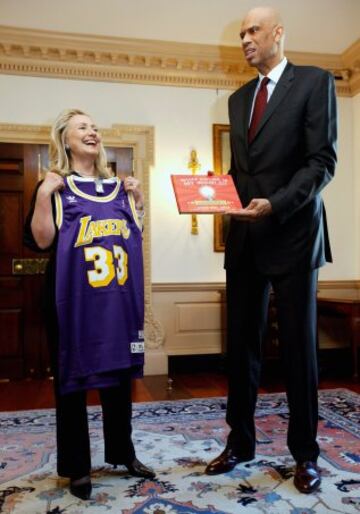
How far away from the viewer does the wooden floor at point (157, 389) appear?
337 cm

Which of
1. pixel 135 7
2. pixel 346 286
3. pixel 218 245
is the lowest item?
pixel 346 286

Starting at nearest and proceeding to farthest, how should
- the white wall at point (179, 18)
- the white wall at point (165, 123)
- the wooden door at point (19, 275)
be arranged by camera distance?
the white wall at point (179, 18), the wooden door at point (19, 275), the white wall at point (165, 123)

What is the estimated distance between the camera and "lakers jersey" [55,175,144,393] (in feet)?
5.53

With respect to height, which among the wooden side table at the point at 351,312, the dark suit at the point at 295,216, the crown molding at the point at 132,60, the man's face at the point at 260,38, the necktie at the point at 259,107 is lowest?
the wooden side table at the point at 351,312

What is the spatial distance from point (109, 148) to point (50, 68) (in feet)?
2.76

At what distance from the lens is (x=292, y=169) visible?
1799 mm

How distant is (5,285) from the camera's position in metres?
4.18

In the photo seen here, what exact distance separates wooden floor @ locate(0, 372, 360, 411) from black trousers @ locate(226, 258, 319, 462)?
153 cm

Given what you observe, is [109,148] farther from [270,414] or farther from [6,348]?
[270,414]

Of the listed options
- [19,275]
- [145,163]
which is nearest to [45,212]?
[19,275]

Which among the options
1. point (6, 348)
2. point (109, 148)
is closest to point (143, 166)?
point (109, 148)

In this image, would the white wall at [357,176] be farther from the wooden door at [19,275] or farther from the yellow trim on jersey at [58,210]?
the yellow trim on jersey at [58,210]

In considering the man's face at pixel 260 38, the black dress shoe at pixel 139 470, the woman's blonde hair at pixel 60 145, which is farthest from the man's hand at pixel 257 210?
the black dress shoe at pixel 139 470

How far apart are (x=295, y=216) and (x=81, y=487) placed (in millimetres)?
1217
